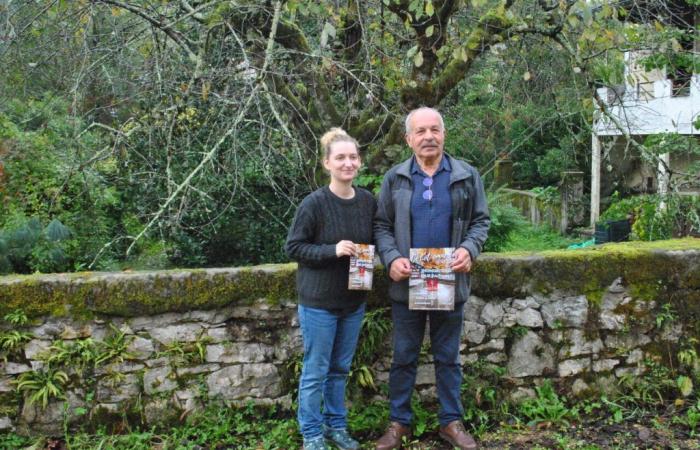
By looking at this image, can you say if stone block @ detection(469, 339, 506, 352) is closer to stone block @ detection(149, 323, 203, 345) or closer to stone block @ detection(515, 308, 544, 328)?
stone block @ detection(515, 308, 544, 328)

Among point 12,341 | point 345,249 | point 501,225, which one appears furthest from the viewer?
point 501,225

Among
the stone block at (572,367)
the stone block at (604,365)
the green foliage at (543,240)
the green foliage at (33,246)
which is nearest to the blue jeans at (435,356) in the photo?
the stone block at (572,367)

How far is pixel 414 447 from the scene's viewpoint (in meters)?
3.48

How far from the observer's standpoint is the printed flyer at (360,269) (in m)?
3.15

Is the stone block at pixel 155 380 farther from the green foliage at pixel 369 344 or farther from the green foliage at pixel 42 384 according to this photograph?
the green foliage at pixel 369 344

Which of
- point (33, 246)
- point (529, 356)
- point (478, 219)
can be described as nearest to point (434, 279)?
point (478, 219)

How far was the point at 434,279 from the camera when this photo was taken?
10.3 ft

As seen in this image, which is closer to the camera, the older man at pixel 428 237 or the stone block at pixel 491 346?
the older man at pixel 428 237

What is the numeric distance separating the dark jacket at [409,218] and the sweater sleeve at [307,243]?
0.32 meters

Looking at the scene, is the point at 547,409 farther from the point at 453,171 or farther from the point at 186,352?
the point at 186,352

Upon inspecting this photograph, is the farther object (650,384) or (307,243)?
(650,384)

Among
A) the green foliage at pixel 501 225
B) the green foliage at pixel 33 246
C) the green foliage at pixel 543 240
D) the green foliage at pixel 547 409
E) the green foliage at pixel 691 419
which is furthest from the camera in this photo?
the green foliage at pixel 543 240

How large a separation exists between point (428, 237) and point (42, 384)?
7.80 ft

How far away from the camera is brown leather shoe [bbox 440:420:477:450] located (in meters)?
3.32
